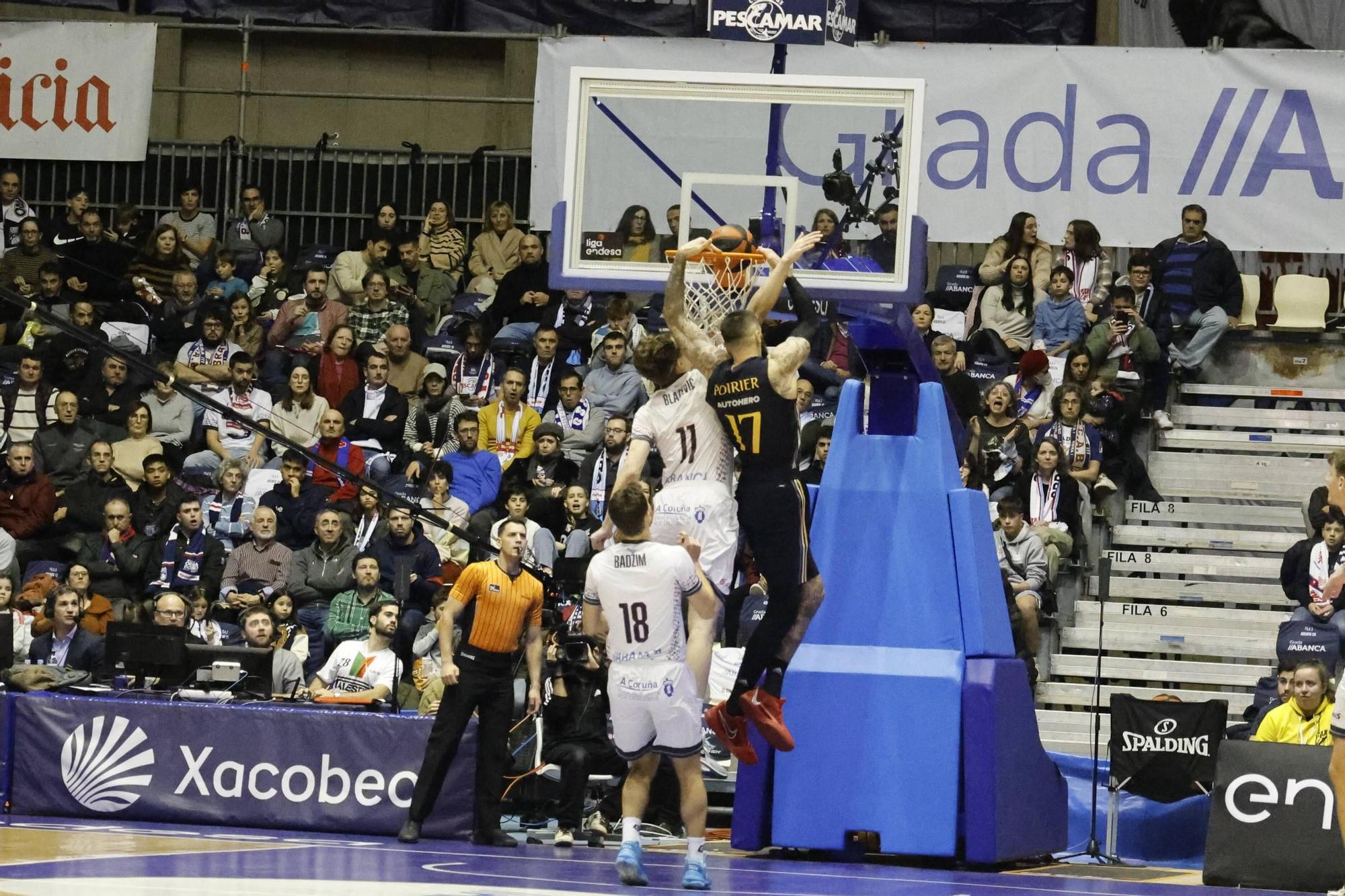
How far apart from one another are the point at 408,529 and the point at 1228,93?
8781 millimetres

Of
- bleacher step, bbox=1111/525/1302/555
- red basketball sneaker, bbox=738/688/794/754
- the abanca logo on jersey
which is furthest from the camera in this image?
bleacher step, bbox=1111/525/1302/555

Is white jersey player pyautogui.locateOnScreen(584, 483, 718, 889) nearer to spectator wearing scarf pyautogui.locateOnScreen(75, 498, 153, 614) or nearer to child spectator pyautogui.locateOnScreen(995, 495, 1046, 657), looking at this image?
child spectator pyautogui.locateOnScreen(995, 495, 1046, 657)

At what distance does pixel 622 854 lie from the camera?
9227mm

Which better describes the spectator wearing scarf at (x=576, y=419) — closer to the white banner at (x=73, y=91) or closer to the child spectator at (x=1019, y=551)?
the child spectator at (x=1019, y=551)

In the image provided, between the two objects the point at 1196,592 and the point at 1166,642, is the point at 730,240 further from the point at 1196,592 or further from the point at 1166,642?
the point at 1196,592

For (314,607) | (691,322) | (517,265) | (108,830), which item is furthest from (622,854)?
(517,265)

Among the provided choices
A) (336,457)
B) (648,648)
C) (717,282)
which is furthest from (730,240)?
(336,457)

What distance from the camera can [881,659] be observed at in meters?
11.0

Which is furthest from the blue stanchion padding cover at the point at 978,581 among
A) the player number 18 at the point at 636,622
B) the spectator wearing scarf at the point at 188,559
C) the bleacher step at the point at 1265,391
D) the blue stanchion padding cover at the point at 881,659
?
the bleacher step at the point at 1265,391

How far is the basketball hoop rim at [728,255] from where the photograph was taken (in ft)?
32.3

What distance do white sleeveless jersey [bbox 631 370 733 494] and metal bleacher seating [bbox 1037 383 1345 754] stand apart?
5.93 m

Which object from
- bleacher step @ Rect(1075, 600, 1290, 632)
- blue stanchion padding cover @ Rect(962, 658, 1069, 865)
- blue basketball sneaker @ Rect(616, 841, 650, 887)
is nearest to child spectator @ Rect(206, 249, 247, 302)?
bleacher step @ Rect(1075, 600, 1290, 632)

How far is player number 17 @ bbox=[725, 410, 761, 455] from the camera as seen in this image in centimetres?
949

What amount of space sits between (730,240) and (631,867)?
3.08 m
